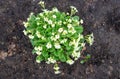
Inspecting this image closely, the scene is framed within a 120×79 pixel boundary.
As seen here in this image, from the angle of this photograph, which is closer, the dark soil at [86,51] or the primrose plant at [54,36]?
the primrose plant at [54,36]

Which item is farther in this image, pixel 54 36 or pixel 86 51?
pixel 86 51

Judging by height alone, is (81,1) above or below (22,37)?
above

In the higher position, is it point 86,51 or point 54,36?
point 54,36

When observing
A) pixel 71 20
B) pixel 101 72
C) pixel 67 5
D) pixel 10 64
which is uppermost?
pixel 67 5

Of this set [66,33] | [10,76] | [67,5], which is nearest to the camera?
[66,33]

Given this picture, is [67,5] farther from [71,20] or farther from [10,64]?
[10,64]

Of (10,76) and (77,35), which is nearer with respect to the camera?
(77,35)

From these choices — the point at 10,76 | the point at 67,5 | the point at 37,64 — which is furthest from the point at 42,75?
the point at 67,5

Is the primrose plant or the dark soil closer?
the primrose plant
